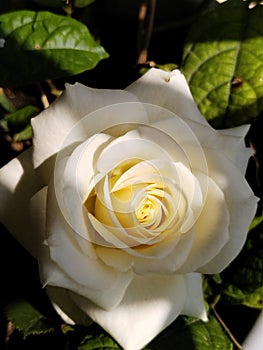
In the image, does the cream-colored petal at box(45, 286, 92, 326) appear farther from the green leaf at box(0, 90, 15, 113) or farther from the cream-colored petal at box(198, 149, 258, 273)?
the green leaf at box(0, 90, 15, 113)

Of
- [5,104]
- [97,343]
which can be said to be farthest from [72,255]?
[5,104]

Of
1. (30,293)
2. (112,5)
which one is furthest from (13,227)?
(112,5)

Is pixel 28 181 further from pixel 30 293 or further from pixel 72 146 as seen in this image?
pixel 30 293

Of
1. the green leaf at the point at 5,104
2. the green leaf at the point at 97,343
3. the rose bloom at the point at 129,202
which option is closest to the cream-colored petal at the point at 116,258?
the rose bloom at the point at 129,202

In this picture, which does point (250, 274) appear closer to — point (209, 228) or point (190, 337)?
point (190, 337)

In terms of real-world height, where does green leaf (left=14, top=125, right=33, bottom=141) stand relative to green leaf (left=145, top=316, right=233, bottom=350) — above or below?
above

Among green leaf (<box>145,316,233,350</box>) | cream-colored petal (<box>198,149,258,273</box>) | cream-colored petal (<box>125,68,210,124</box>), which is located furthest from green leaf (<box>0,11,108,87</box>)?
green leaf (<box>145,316,233,350</box>)
